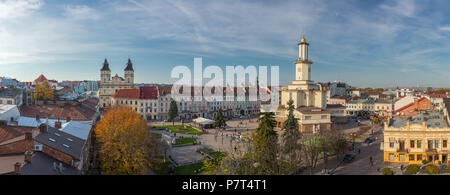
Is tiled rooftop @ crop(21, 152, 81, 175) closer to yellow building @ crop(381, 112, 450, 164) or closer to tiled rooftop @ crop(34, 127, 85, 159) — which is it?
tiled rooftop @ crop(34, 127, 85, 159)

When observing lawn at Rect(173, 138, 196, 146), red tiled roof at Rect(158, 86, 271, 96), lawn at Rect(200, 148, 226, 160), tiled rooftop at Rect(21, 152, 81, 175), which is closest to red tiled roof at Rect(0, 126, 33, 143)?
tiled rooftop at Rect(21, 152, 81, 175)

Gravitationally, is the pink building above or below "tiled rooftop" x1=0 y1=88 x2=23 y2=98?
below

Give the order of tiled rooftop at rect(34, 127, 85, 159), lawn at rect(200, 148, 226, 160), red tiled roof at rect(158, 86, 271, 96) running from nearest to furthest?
tiled rooftop at rect(34, 127, 85, 159), lawn at rect(200, 148, 226, 160), red tiled roof at rect(158, 86, 271, 96)

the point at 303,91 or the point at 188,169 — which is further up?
the point at 303,91

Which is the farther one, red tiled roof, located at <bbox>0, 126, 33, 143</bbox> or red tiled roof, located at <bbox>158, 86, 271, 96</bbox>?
red tiled roof, located at <bbox>158, 86, 271, 96</bbox>

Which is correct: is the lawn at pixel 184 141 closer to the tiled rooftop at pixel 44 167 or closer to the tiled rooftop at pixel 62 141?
the tiled rooftop at pixel 62 141

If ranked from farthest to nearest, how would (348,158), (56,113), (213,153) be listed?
(56,113), (213,153), (348,158)

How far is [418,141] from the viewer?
22.9 metres

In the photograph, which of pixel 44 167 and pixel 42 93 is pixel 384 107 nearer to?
pixel 44 167

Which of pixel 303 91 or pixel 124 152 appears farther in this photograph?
pixel 303 91

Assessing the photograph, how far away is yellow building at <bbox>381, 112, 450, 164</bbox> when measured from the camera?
2252 cm

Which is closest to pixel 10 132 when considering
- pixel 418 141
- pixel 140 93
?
pixel 418 141

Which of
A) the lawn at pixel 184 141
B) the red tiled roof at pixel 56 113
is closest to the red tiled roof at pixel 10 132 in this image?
A: the red tiled roof at pixel 56 113

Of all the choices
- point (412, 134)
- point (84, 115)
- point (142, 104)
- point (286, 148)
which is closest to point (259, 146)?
point (286, 148)
